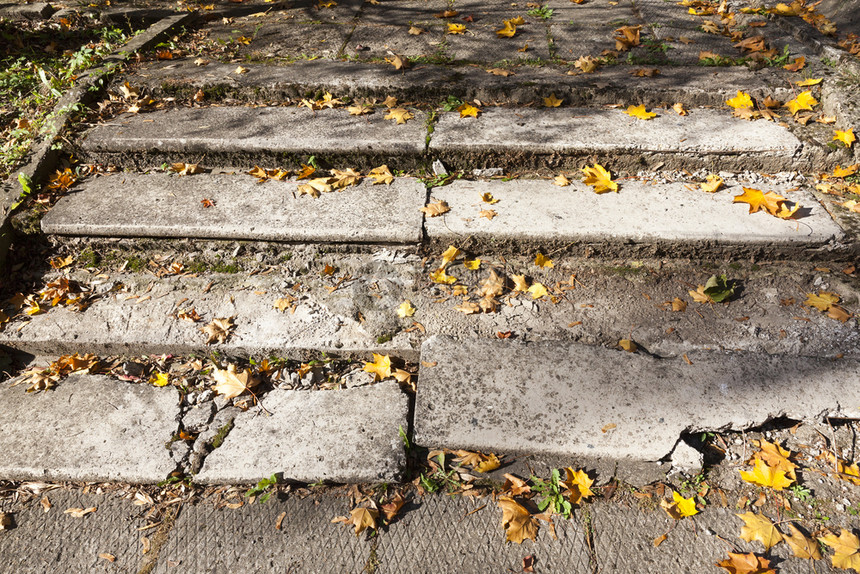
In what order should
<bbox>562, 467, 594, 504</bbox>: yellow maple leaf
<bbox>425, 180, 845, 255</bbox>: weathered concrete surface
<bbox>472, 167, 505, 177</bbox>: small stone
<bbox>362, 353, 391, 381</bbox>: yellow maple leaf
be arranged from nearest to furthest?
<bbox>562, 467, 594, 504</bbox>: yellow maple leaf → <bbox>362, 353, 391, 381</bbox>: yellow maple leaf → <bbox>425, 180, 845, 255</bbox>: weathered concrete surface → <bbox>472, 167, 505, 177</bbox>: small stone

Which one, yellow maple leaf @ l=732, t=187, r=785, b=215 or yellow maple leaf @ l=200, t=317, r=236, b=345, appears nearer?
yellow maple leaf @ l=200, t=317, r=236, b=345

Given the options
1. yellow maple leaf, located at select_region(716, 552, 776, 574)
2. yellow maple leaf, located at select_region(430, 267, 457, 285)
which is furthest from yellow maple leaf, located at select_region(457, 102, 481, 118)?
yellow maple leaf, located at select_region(716, 552, 776, 574)

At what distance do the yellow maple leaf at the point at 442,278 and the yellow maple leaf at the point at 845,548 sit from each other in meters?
1.65

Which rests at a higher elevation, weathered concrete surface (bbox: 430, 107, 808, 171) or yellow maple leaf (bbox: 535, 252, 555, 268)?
weathered concrete surface (bbox: 430, 107, 808, 171)

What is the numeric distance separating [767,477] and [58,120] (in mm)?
4021

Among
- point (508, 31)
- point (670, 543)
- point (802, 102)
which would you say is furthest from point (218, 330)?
point (802, 102)

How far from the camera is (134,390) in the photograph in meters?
2.22

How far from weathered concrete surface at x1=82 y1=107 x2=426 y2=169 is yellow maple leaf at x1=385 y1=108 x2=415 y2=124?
0.09 feet

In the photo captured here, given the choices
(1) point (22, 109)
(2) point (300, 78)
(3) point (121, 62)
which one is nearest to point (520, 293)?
(2) point (300, 78)

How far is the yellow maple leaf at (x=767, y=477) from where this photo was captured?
1824 mm

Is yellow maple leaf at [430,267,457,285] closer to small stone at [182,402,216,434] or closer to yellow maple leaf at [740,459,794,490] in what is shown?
small stone at [182,402,216,434]

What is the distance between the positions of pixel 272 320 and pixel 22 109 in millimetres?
2563

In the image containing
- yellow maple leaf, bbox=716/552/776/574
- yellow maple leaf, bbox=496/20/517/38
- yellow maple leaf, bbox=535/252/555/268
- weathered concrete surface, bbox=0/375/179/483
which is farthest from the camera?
yellow maple leaf, bbox=496/20/517/38

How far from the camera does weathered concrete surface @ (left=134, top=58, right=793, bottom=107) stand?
304 centimetres
